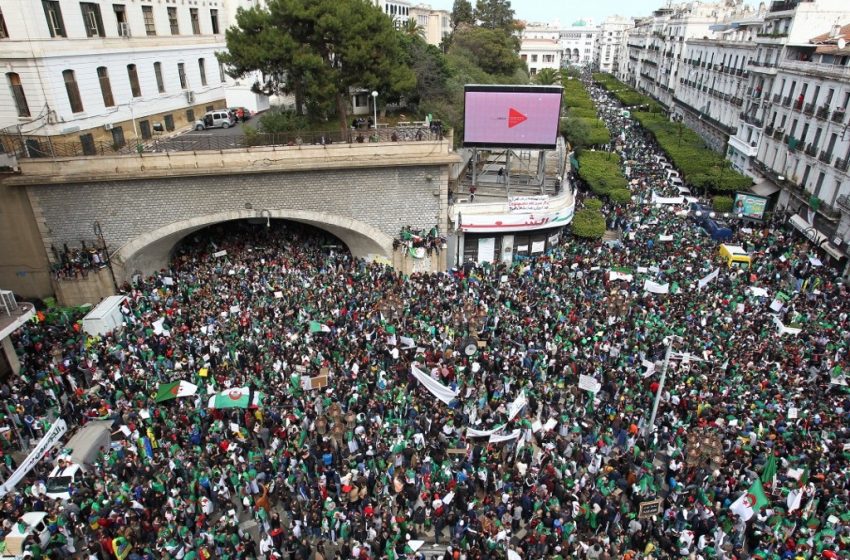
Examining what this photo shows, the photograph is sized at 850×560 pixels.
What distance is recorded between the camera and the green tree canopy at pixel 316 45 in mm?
23766

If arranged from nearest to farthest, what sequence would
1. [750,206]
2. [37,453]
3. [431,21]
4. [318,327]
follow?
[37,453] < [318,327] < [750,206] < [431,21]

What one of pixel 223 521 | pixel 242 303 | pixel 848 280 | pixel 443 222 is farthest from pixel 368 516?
pixel 848 280

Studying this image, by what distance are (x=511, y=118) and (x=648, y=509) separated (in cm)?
1899

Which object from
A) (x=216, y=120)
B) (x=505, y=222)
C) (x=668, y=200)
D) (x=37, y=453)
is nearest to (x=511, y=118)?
(x=505, y=222)

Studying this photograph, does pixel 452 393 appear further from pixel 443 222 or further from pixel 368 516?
pixel 443 222

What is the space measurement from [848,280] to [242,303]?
26550mm

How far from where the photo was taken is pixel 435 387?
15.6m

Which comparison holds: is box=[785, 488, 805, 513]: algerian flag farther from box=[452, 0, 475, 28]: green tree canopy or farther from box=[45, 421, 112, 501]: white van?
box=[452, 0, 475, 28]: green tree canopy

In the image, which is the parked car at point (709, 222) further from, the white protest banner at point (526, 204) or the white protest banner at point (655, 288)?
the white protest banner at point (526, 204)

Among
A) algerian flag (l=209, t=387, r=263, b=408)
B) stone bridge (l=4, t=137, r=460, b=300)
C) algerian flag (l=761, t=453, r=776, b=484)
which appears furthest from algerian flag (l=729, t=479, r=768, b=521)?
stone bridge (l=4, t=137, r=460, b=300)

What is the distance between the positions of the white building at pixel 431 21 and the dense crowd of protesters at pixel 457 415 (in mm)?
75585

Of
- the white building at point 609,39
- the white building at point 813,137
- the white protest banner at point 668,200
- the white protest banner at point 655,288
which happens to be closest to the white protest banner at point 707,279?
the white protest banner at point 655,288

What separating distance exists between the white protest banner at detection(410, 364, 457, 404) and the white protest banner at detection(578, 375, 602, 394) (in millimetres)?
3746

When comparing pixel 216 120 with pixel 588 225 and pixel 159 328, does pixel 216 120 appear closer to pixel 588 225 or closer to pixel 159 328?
pixel 159 328
